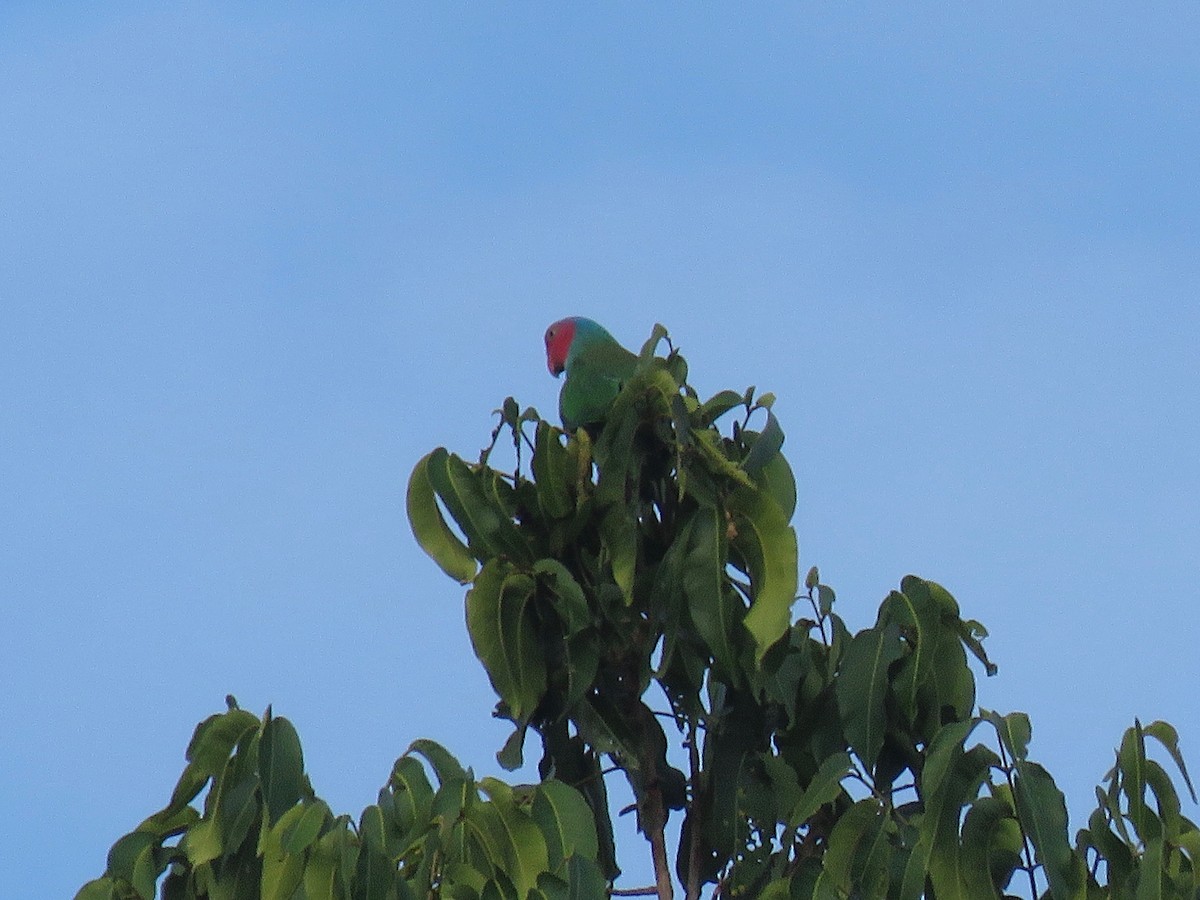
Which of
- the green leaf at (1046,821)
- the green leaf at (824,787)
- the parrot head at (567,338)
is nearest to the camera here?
the green leaf at (1046,821)

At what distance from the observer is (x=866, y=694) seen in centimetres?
313

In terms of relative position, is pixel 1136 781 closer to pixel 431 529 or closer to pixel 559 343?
pixel 431 529

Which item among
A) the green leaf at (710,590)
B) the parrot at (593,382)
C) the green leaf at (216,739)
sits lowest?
the green leaf at (216,739)

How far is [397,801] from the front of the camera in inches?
116

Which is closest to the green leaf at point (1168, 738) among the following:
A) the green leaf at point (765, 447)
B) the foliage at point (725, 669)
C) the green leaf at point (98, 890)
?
the foliage at point (725, 669)

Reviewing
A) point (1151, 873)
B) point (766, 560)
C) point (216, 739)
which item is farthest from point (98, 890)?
point (1151, 873)

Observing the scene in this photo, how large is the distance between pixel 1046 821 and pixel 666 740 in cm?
74

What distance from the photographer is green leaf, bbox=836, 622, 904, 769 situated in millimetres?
3119

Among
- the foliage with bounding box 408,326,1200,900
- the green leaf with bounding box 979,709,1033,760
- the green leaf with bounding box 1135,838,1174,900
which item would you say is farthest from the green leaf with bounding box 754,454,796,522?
the green leaf with bounding box 1135,838,1174,900

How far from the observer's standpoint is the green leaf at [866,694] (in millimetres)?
3119

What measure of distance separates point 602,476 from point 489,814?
602 millimetres

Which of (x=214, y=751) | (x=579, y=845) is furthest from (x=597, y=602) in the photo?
(x=214, y=751)

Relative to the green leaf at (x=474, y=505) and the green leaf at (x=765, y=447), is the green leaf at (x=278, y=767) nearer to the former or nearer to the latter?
the green leaf at (x=474, y=505)

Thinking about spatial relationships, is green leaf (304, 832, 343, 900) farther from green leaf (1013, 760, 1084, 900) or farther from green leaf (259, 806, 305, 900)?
green leaf (1013, 760, 1084, 900)
